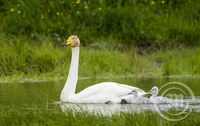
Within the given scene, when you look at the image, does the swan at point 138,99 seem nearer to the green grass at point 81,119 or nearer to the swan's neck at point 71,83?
the swan's neck at point 71,83

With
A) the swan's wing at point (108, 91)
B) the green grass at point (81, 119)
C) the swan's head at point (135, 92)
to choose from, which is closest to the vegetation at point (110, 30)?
the swan's wing at point (108, 91)

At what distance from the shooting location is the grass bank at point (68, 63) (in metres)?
17.0

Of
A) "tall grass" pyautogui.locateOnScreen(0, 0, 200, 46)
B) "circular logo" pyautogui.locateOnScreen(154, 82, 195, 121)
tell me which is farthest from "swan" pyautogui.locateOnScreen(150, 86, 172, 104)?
"tall grass" pyautogui.locateOnScreen(0, 0, 200, 46)

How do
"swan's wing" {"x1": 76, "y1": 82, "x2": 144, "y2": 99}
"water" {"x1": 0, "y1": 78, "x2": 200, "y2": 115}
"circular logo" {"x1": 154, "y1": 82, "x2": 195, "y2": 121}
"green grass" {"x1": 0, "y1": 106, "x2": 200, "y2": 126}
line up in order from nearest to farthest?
"green grass" {"x1": 0, "y1": 106, "x2": 200, "y2": 126} < "circular logo" {"x1": 154, "y1": 82, "x2": 195, "y2": 121} < "water" {"x1": 0, "y1": 78, "x2": 200, "y2": 115} < "swan's wing" {"x1": 76, "y1": 82, "x2": 144, "y2": 99}

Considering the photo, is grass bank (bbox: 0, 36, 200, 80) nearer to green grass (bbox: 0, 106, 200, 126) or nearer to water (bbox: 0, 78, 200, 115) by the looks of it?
water (bbox: 0, 78, 200, 115)

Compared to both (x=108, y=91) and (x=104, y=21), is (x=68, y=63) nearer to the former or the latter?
(x=104, y=21)

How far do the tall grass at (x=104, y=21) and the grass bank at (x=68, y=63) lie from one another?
76.2 inches

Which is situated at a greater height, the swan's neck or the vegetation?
the vegetation

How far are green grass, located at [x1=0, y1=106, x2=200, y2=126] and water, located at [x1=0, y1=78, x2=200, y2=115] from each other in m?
1.30

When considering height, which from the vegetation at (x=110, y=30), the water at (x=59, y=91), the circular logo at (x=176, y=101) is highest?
the vegetation at (x=110, y=30)

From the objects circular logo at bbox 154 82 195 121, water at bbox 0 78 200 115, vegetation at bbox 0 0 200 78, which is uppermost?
vegetation at bbox 0 0 200 78

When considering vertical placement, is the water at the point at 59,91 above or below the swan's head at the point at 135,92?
below

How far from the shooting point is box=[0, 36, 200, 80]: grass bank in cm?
1695

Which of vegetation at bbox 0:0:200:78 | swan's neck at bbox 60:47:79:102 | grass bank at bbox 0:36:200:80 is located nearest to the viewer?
swan's neck at bbox 60:47:79:102
